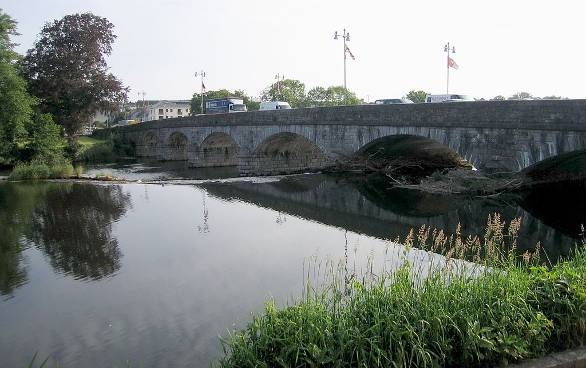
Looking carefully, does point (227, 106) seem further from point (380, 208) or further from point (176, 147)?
point (380, 208)

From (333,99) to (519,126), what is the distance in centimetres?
7650

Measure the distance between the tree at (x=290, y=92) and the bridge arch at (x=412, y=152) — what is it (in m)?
66.6

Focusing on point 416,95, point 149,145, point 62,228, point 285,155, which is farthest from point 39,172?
point 416,95

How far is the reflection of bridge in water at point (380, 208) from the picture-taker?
14289 mm

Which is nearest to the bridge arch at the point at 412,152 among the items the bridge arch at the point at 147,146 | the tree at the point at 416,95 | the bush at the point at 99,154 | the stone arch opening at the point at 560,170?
the stone arch opening at the point at 560,170

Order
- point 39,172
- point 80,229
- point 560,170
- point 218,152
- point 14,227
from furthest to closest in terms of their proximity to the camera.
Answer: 1. point 218,152
2. point 39,172
3. point 560,170
4. point 14,227
5. point 80,229

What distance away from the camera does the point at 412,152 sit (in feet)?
91.4

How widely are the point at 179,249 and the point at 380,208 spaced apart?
327 inches

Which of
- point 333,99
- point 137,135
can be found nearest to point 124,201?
point 137,135

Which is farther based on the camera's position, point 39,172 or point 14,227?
point 39,172

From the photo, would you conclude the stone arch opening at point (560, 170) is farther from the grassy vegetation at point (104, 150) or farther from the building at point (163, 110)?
the building at point (163, 110)

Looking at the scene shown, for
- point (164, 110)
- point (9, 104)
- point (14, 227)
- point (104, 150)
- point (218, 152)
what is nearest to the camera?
point (14, 227)

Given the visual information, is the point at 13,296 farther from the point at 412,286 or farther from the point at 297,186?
the point at 297,186

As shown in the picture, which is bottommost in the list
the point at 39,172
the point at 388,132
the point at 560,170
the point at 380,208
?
the point at 380,208
